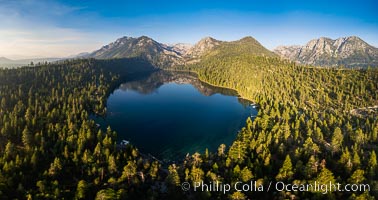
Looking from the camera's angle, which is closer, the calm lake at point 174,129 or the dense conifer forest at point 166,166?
the dense conifer forest at point 166,166

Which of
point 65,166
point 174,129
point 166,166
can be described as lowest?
point 166,166

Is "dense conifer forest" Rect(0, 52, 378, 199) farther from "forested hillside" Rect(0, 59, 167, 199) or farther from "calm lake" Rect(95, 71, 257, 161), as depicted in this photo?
"calm lake" Rect(95, 71, 257, 161)

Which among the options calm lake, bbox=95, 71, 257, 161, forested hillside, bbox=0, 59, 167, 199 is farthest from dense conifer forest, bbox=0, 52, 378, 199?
calm lake, bbox=95, 71, 257, 161

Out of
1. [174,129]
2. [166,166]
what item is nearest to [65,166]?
[166,166]

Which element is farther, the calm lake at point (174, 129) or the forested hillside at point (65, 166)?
the calm lake at point (174, 129)

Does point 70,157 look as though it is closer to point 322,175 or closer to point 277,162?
point 277,162

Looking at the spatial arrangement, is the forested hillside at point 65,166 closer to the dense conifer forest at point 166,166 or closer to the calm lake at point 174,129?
the dense conifer forest at point 166,166

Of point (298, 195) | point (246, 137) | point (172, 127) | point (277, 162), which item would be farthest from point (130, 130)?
point (298, 195)

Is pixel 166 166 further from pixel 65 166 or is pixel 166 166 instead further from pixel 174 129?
pixel 174 129

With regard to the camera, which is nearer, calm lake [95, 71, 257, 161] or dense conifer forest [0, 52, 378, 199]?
dense conifer forest [0, 52, 378, 199]

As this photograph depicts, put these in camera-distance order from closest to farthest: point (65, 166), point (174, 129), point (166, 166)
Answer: point (65, 166), point (166, 166), point (174, 129)

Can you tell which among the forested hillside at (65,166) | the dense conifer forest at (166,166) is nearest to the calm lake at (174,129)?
the dense conifer forest at (166,166)
